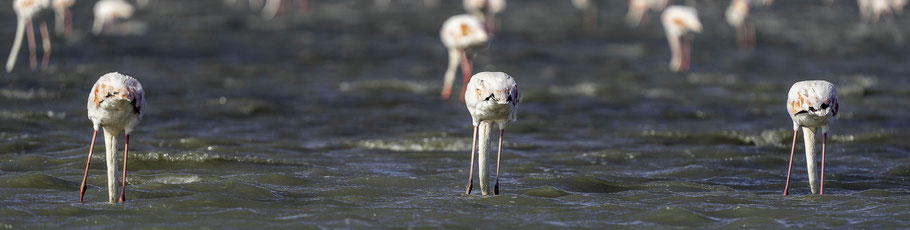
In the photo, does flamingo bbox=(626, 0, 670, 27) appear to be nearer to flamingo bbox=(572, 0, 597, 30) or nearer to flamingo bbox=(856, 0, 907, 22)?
flamingo bbox=(572, 0, 597, 30)

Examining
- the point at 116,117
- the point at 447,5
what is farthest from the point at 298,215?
the point at 447,5

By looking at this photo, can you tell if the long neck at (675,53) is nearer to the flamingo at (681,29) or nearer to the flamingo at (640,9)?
the flamingo at (681,29)

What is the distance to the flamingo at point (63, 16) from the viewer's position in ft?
60.3

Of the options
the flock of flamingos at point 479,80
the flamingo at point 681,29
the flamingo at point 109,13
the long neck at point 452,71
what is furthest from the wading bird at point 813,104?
the flamingo at point 109,13

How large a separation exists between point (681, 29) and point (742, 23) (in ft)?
10.2

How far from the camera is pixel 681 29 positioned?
707 inches

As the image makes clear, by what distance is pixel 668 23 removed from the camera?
60.2ft

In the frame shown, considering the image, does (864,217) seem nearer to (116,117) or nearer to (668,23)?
(116,117)

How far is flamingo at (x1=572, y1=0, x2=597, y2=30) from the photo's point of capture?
887 inches

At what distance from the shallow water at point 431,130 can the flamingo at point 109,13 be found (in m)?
0.38

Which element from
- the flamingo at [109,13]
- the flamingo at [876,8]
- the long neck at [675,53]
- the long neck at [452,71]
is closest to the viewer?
the long neck at [452,71]

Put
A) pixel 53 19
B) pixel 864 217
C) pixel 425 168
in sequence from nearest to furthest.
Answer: pixel 864 217, pixel 425 168, pixel 53 19

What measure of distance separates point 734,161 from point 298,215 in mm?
4213

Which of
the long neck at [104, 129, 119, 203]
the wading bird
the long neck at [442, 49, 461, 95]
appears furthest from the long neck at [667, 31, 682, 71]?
the long neck at [104, 129, 119, 203]
